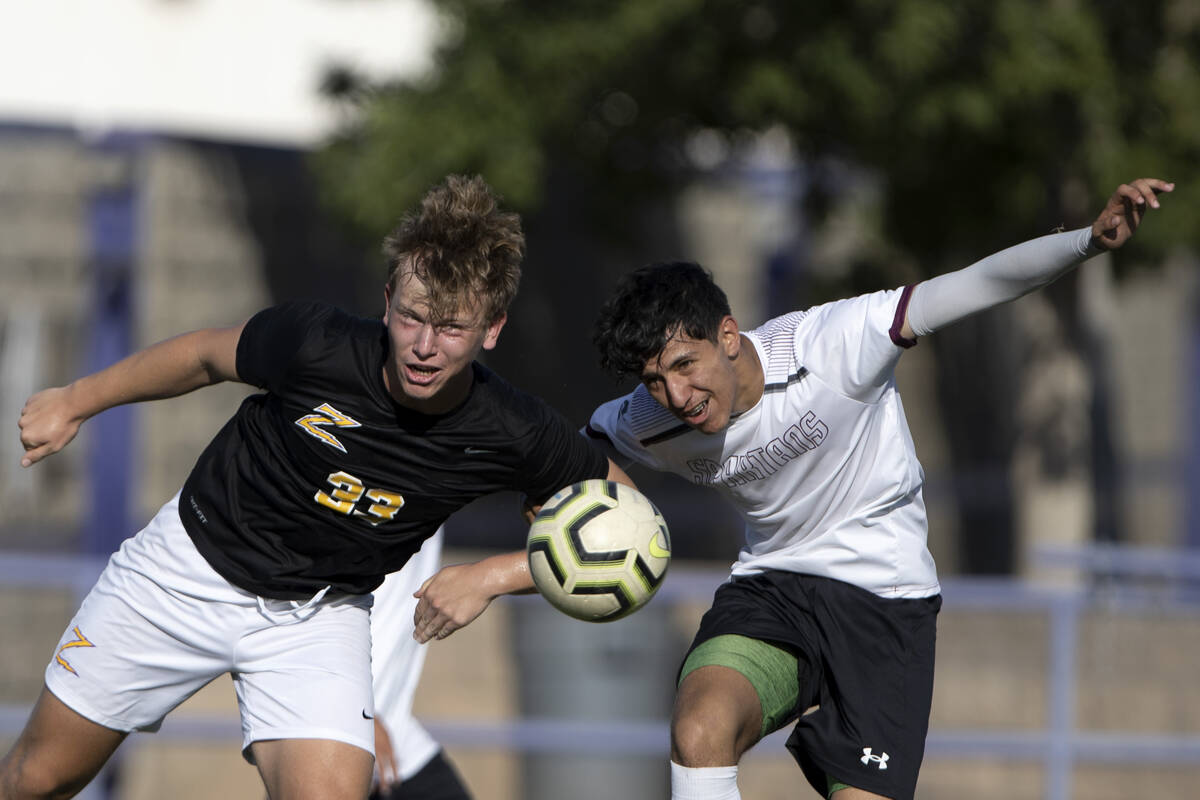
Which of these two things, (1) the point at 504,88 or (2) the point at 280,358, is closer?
(2) the point at 280,358

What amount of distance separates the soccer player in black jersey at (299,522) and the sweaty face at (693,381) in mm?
291

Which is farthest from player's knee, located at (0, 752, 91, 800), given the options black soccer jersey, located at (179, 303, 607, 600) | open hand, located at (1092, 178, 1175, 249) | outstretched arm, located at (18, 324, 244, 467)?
open hand, located at (1092, 178, 1175, 249)

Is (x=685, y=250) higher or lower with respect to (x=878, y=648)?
higher

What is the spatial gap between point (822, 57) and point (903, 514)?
16.8ft

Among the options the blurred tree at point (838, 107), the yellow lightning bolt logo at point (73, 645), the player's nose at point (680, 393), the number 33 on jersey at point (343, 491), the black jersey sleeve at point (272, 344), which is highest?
the blurred tree at point (838, 107)

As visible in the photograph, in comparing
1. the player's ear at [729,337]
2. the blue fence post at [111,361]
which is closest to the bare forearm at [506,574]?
the player's ear at [729,337]

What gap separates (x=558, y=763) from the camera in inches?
334

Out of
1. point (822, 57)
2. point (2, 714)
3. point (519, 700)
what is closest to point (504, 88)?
point (822, 57)

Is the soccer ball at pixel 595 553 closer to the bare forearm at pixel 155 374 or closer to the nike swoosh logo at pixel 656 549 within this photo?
the nike swoosh logo at pixel 656 549

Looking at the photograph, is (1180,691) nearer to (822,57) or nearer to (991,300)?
(822,57)

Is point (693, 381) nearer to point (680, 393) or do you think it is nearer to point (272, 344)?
point (680, 393)

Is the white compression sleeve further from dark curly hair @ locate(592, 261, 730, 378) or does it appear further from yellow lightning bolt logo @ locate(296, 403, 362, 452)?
yellow lightning bolt logo @ locate(296, 403, 362, 452)

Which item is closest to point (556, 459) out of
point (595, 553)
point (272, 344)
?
point (595, 553)

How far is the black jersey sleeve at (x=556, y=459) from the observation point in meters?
4.30
